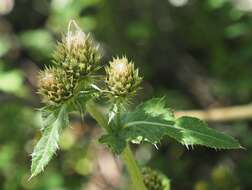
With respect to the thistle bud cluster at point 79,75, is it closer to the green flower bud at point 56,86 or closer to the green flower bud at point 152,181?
the green flower bud at point 56,86

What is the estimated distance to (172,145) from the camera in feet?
16.1

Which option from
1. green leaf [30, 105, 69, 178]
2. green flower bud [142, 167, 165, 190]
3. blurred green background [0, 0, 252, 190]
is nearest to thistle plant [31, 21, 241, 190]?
green leaf [30, 105, 69, 178]

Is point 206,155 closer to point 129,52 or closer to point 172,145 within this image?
point 172,145

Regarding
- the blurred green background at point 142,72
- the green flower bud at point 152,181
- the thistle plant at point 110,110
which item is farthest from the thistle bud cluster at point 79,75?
the blurred green background at point 142,72

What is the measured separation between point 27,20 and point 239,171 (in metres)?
2.88

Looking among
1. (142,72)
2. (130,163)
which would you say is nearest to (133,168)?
(130,163)

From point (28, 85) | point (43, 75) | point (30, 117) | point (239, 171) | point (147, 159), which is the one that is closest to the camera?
point (43, 75)

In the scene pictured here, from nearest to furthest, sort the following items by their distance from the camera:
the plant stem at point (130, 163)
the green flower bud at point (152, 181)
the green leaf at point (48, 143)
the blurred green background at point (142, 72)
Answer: the green leaf at point (48, 143)
the plant stem at point (130, 163)
the green flower bud at point (152, 181)
the blurred green background at point (142, 72)

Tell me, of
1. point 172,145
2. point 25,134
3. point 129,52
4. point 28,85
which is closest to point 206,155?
point 172,145

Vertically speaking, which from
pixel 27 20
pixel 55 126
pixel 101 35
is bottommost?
pixel 55 126

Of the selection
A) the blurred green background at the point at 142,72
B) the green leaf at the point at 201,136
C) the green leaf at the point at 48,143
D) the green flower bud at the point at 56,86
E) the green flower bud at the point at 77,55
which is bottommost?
the green leaf at the point at 48,143

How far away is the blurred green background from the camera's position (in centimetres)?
461

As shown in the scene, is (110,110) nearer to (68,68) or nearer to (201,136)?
(68,68)

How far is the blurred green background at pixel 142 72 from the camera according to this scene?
4609 mm
